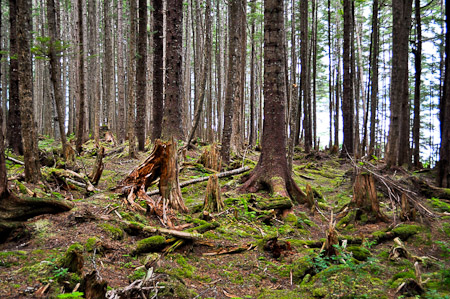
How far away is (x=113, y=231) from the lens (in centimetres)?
409

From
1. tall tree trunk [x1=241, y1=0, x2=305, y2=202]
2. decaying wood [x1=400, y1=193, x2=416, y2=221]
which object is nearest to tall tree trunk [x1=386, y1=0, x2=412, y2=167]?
decaying wood [x1=400, y1=193, x2=416, y2=221]

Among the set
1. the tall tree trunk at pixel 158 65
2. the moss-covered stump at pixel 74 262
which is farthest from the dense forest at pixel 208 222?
the tall tree trunk at pixel 158 65

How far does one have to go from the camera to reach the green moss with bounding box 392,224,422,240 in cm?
529

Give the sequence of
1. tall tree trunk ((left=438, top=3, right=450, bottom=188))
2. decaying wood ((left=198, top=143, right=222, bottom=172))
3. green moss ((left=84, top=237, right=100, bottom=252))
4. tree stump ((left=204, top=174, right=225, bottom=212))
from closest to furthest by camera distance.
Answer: green moss ((left=84, top=237, right=100, bottom=252)) < tree stump ((left=204, top=174, right=225, bottom=212)) < tall tree trunk ((left=438, top=3, right=450, bottom=188)) < decaying wood ((left=198, top=143, right=222, bottom=172))

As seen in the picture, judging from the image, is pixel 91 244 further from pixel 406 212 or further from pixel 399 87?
pixel 399 87

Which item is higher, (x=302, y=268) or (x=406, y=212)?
(x=406, y=212)

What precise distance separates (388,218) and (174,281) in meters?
4.97

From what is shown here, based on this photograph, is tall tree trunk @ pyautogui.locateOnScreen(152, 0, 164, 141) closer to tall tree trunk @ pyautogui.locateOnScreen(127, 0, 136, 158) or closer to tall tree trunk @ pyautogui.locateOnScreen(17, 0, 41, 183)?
tall tree trunk @ pyautogui.locateOnScreen(127, 0, 136, 158)

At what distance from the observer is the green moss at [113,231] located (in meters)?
4.04

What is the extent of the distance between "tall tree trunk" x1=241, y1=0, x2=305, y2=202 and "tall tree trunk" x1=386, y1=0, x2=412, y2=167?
5.26 meters

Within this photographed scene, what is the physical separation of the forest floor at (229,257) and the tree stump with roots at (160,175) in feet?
1.16

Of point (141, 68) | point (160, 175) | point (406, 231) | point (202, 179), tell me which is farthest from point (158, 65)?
point (406, 231)

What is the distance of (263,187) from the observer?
711cm

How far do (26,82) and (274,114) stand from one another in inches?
202
